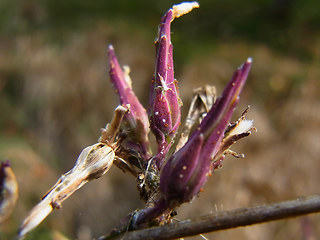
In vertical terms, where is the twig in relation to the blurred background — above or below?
above

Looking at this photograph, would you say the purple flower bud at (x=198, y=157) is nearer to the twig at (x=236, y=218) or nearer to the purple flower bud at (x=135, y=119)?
the twig at (x=236, y=218)

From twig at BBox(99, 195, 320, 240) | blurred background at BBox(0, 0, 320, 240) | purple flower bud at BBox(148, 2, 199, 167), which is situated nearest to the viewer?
twig at BBox(99, 195, 320, 240)

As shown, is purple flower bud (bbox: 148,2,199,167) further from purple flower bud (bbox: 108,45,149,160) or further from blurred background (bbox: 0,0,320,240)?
blurred background (bbox: 0,0,320,240)

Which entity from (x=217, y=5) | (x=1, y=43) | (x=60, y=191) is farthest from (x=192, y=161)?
(x=1, y=43)

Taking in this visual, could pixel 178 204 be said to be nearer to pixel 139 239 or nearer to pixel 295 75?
pixel 139 239

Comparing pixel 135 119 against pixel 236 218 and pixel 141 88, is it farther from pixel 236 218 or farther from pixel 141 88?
pixel 141 88

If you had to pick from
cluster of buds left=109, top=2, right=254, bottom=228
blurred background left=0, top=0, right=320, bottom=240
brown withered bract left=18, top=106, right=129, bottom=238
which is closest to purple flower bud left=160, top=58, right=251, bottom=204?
cluster of buds left=109, top=2, right=254, bottom=228

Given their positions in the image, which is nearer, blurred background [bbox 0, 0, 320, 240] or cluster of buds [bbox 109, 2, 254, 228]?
cluster of buds [bbox 109, 2, 254, 228]
